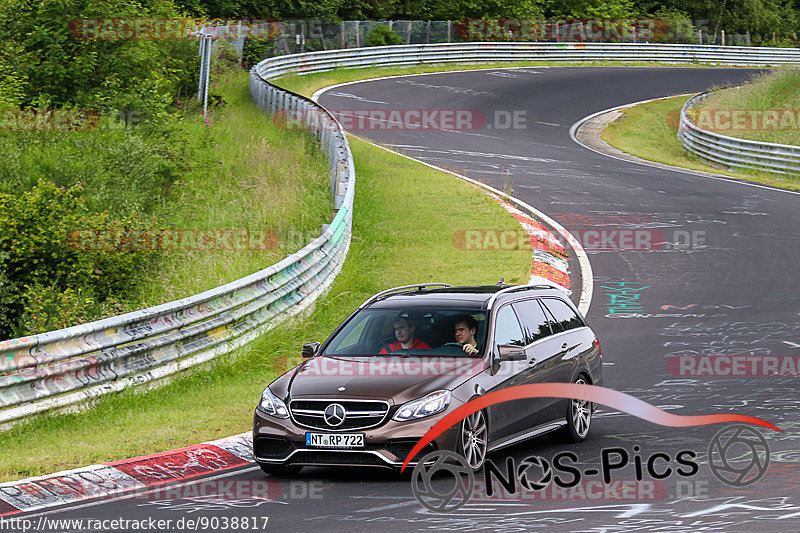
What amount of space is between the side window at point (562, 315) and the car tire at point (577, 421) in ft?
2.09

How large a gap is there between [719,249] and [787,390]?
912 centimetres

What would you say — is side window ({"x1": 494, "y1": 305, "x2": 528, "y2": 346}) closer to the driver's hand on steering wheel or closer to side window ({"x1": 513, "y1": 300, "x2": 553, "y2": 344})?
side window ({"x1": 513, "y1": 300, "x2": 553, "y2": 344})

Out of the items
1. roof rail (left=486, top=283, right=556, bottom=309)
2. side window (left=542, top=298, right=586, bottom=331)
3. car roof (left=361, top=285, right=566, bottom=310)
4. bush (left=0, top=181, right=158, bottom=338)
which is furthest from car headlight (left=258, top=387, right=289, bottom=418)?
bush (left=0, top=181, right=158, bottom=338)

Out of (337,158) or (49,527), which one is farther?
(337,158)

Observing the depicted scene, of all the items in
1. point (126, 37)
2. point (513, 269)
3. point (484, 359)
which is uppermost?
point (126, 37)

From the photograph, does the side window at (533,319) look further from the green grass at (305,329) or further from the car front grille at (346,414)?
the green grass at (305,329)

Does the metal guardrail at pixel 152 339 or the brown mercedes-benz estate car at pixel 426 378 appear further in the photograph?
the metal guardrail at pixel 152 339

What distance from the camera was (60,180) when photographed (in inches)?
709

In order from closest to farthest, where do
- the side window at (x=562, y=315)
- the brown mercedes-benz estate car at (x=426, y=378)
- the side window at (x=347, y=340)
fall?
the brown mercedes-benz estate car at (x=426, y=378), the side window at (x=347, y=340), the side window at (x=562, y=315)

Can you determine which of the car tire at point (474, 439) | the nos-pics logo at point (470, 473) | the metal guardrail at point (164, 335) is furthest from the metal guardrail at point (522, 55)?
the nos-pics logo at point (470, 473)

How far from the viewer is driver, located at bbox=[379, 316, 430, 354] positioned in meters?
9.47

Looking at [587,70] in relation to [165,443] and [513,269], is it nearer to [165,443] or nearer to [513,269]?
[513,269]

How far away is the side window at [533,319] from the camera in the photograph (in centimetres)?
1004

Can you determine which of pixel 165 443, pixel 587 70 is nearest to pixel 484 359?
pixel 165 443
